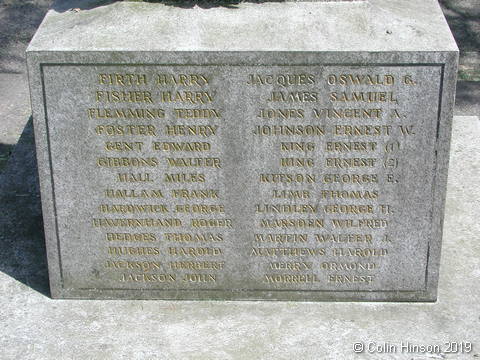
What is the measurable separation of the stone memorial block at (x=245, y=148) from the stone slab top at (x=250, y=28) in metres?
0.01

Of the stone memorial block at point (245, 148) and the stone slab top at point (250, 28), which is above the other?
the stone slab top at point (250, 28)

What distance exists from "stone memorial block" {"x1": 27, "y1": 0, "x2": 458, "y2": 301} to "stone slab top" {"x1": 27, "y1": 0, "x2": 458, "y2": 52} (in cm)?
1

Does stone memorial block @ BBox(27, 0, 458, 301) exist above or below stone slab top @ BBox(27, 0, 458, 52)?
below

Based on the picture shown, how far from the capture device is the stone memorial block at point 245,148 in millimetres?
4902

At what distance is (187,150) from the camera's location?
201 inches

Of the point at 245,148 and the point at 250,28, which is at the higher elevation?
the point at 250,28

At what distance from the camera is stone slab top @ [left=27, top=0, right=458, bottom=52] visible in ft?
16.1

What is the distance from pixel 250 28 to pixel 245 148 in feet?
2.21

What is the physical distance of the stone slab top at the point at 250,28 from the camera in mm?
4895

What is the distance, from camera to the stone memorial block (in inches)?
193

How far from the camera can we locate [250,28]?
16.5 ft

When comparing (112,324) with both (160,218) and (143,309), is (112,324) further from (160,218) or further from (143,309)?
(160,218)

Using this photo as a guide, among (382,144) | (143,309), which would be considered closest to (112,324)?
(143,309)

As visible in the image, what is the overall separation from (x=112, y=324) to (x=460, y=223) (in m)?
2.47
